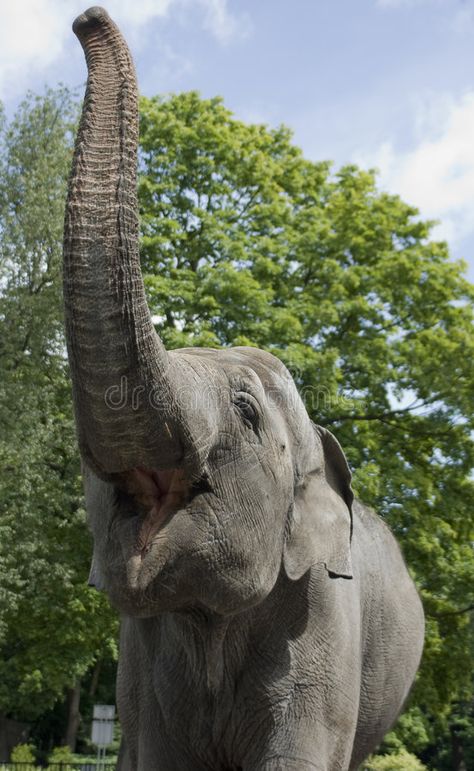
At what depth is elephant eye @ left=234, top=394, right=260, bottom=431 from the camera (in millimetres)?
4008

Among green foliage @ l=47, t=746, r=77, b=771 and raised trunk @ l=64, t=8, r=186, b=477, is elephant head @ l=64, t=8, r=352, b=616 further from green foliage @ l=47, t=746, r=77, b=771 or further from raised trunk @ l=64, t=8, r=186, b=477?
green foliage @ l=47, t=746, r=77, b=771

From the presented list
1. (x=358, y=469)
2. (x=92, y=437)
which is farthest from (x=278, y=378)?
(x=358, y=469)

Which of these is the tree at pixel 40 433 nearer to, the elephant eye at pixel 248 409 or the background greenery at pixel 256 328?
the background greenery at pixel 256 328

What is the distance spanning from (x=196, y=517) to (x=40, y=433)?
18.8m

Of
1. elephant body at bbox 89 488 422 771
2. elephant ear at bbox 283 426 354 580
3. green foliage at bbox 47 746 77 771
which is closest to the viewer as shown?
elephant ear at bbox 283 426 354 580

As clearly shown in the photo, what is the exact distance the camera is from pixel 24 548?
71.8 ft

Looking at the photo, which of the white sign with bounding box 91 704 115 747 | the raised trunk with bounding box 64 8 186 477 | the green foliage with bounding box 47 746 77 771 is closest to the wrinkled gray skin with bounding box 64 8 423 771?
the raised trunk with bounding box 64 8 186 477

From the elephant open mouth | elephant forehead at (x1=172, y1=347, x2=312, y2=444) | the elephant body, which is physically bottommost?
the elephant body

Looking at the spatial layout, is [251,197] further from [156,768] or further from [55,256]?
[156,768]

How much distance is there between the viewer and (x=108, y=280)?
3.23 m

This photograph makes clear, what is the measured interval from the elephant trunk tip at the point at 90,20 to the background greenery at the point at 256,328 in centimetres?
1370

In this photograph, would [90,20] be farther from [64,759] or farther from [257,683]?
[64,759]

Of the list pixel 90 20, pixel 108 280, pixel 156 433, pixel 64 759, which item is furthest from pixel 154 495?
pixel 64 759

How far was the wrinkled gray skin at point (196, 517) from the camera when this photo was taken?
3289 millimetres
